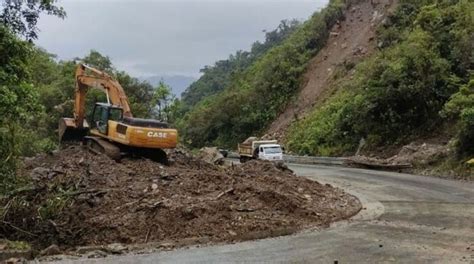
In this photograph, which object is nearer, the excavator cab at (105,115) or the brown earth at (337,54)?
the excavator cab at (105,115)

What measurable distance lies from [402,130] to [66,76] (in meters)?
31.0

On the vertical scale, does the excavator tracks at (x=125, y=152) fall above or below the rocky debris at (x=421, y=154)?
below

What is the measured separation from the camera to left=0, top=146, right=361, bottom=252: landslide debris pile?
1290 cm

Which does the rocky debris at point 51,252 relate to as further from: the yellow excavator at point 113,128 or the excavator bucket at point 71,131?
the excavator bucket at point 71,131

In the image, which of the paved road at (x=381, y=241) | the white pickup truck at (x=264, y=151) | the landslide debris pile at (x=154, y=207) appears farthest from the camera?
the white pickup truck at (x=264, y=151)

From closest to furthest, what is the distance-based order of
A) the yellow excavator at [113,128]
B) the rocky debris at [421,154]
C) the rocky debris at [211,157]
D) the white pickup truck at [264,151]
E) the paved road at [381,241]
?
the paved road at [381,241]
the yellow excavator at [113,128]
the rocky debris at [211,157]
the rocky debris at [421,154]
the white pickup truck at [264,151]

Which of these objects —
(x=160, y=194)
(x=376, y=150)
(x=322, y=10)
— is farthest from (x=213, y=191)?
(x=322, y=10)

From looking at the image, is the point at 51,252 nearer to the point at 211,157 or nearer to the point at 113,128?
the point at 113,128

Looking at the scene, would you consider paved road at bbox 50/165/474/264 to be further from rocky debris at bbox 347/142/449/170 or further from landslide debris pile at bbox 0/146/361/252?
rocky debris at bbox 347/142/449/170

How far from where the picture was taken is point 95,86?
22.8 m

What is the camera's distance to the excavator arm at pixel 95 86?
73.0 ft

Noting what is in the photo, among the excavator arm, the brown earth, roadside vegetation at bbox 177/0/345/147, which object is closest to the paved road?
the excavator arm

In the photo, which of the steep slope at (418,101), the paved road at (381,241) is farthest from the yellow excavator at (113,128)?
the steep slope at (418,101)

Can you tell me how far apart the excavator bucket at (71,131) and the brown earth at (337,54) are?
25793 millimetres
